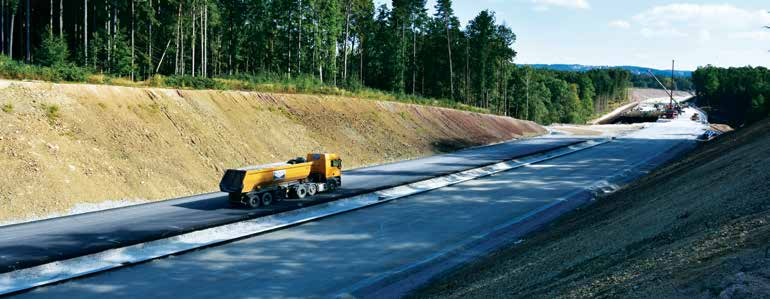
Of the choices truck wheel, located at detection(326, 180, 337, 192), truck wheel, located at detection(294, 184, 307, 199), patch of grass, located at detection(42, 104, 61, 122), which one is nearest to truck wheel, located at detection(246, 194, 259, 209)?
truck wheel, located at detection(294, 184, 307, 199)

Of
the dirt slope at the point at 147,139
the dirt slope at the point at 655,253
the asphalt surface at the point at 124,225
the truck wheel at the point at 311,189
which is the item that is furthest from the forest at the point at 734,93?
the asphalt surface at the point at 124,225

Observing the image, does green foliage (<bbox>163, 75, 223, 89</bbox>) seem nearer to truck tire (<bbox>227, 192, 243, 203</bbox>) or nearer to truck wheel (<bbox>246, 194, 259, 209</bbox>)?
truck tire (<bbox>227, 192, 243, 203</bbox>)

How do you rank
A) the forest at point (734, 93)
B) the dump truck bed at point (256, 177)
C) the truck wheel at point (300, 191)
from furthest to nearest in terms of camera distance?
the forest at point (734, 93), the truck wheel at point (300, 191), the dump truck bed at point (256, 177)

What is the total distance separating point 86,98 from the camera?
2934 centimetres

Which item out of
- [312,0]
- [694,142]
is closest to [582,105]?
[694,142]

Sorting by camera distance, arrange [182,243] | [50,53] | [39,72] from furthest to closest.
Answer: [50,53]
[39,72]
[182,243]

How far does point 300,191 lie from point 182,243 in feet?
26.7

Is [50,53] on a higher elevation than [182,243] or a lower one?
higher

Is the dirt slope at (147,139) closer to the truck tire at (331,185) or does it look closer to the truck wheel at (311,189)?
the truck wheel at (311,189)

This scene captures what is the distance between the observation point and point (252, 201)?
2397 cm

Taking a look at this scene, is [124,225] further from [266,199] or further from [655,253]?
[655,253]

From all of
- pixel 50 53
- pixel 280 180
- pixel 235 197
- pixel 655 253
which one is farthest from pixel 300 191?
pixel 50 53

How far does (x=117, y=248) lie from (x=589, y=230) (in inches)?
612

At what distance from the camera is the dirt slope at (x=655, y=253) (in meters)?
8.80
